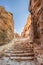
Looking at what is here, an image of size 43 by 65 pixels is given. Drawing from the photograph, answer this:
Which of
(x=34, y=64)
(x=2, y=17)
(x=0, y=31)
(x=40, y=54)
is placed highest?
(x=2, y=17)

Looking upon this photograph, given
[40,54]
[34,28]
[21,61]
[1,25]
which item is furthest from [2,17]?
[40,54]

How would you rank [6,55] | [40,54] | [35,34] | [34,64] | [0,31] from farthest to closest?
1. [0,31]
2. [35,34]
3. [6,55]
4. [34,64]
5. [40,54]

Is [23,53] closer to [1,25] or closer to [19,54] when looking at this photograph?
[19,54]

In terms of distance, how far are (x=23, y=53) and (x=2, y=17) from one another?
459 centimetres

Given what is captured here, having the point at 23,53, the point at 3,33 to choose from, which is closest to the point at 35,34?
the point at 23,53

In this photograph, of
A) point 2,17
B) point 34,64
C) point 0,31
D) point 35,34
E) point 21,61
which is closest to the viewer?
point 34,64

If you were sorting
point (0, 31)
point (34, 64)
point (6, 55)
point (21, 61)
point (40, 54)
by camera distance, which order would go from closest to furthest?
point (40, 54), point (34, 64), point (21, 61), point (6, 55), point (0, 31)

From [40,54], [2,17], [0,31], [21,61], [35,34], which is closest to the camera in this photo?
[40,54]

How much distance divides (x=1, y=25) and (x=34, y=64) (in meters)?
4.73

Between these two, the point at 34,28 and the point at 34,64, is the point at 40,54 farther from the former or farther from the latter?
the point at 34,28

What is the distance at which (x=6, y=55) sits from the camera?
7195 millimetres

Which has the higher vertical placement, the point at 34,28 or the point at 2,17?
the point at 2,17

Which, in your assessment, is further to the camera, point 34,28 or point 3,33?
point 3,33

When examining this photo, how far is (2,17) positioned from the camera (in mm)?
11016
